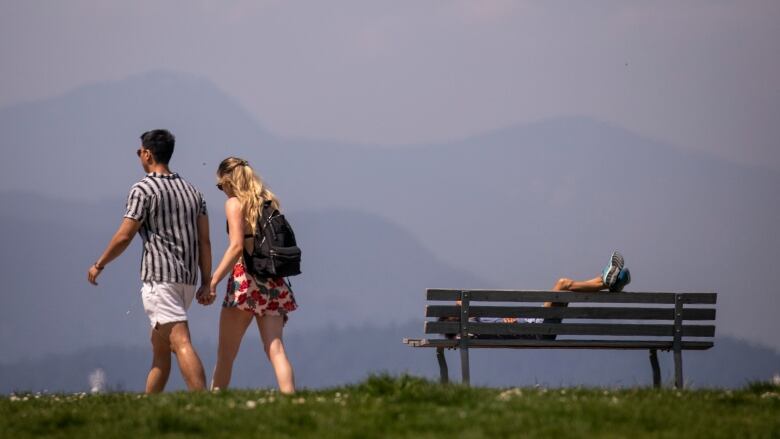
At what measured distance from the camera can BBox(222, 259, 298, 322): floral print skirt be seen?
10.6 metres

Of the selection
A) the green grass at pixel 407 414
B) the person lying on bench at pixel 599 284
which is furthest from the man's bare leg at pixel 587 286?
the green grass at pixel 407 414

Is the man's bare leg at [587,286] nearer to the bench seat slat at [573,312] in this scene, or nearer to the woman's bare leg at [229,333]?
the bench seat slat at [573,312]

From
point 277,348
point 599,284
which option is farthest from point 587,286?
point 277,348

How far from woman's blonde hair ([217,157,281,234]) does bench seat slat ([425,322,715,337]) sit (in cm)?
257

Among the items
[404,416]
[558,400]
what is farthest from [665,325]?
[404,416]

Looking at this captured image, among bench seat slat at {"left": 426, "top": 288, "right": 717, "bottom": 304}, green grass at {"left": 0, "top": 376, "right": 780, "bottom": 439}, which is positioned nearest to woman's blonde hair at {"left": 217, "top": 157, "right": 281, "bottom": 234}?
green grass at {"left": 0, "top": 376, "right": 780, "bottom": 439}

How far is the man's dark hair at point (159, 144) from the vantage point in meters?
10.5

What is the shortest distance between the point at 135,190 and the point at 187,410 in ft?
7.02

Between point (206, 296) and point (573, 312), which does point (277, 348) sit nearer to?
point (206, 296)

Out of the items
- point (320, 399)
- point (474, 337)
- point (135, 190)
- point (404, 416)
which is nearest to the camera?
point (404, 416)

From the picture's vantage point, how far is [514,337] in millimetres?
13055

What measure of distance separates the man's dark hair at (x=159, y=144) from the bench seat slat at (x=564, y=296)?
3166 mm

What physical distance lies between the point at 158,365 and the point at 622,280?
4.82 m

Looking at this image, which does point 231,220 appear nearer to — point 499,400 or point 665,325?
point 499,400
